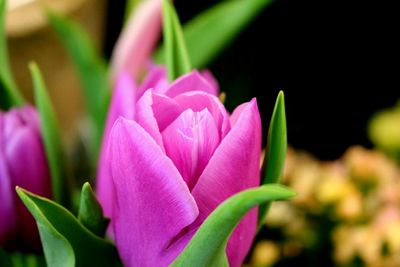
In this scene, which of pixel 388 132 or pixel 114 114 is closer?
pixel 114 114

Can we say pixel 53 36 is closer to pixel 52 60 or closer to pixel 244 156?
pixel 52 60

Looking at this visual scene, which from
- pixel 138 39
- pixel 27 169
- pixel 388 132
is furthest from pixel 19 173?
pixel 388 132

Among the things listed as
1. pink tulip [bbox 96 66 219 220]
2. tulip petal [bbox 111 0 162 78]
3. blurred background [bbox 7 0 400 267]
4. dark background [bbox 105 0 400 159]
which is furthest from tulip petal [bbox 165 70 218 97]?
dark background [bbox 105 0 400 159]

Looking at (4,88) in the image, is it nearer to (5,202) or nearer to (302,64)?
(5,202)

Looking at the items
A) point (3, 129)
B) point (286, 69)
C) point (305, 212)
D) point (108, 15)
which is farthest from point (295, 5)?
point (3, 129)

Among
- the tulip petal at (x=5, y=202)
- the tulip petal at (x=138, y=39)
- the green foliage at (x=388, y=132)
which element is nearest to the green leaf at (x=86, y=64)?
the tulip petal at (x=138, y=39)

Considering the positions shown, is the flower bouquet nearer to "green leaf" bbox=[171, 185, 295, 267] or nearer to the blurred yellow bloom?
"green leaf" bbox=[171, 185, 295, 267]

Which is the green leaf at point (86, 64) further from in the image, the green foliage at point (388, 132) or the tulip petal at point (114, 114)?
the green foliage at point (388, 132)
